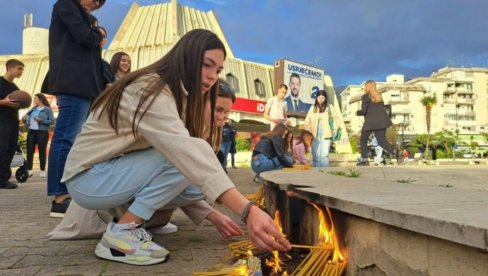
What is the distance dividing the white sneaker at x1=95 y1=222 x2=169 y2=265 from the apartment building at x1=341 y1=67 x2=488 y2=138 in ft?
304

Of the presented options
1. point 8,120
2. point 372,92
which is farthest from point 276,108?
point 8,120

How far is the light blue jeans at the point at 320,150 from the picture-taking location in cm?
873

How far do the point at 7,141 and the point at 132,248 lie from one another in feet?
17.9

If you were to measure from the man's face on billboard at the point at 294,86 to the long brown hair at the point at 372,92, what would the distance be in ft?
95.3

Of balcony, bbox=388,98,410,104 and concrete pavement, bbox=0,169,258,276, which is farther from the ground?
balcony, bbox=388,98,410,104

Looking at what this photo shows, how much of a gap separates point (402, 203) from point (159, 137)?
41.9 inches

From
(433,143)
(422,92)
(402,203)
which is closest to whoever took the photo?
(402,203)

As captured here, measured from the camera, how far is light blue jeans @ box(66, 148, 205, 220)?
234 centimetres

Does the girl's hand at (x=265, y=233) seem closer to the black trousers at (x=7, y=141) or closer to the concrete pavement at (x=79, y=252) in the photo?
the concrete pavement at (x=79, y=252)

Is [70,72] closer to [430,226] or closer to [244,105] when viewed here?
[430,226]

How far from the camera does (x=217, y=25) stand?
52.1m

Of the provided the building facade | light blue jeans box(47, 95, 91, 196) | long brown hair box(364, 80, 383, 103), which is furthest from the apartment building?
light blue jeans box(47, 95, 91, 196)

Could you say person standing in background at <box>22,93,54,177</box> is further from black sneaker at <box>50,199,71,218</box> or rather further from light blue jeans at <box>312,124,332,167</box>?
black sneaker at <box>50,199,71,218</box>

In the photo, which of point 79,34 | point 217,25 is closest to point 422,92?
point 217,25
